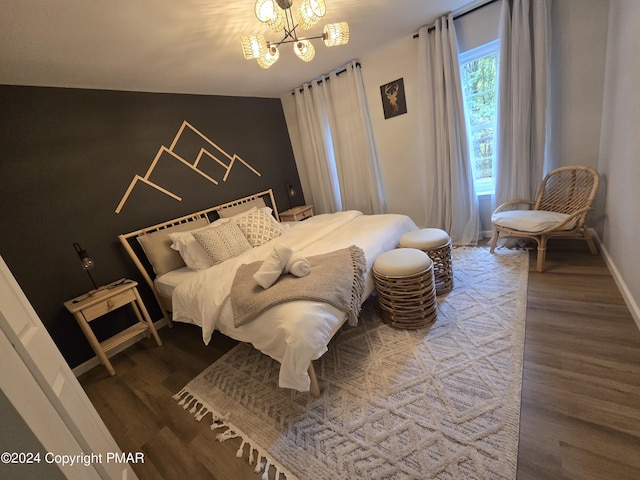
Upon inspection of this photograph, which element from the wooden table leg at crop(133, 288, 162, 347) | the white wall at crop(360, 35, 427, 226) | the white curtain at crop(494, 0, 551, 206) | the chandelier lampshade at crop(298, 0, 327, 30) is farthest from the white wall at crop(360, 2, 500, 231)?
the wooden table leg at crop(133, 288, 162, 347)

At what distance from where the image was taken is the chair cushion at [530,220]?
2287mm

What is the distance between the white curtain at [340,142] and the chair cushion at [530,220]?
4.96 ft

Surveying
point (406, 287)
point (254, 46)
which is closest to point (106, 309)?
point (254, 46)

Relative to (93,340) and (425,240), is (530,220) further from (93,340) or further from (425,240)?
(93,340)

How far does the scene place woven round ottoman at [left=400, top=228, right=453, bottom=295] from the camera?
2.19 m

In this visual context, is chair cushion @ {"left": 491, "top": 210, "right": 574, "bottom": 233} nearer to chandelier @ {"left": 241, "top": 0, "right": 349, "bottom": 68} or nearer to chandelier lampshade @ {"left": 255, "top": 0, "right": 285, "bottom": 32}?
chandelier @ {"left": 241, "top": 0, "right": 349, "bottom": 68}

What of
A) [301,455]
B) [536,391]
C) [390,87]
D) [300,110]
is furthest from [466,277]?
[300,110]

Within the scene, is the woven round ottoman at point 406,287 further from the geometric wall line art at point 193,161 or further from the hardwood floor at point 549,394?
the geometric wall line art at point 193,161

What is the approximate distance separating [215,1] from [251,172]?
7.11ft

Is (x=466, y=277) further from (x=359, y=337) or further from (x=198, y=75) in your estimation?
(x=198, y=75)

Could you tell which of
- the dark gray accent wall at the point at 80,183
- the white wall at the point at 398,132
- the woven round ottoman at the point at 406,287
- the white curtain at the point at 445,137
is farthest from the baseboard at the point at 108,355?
the white curtain at the point at 445,137

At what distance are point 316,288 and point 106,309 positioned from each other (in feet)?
6.16

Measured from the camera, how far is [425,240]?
2.21 m

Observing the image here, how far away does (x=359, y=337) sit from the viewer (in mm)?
1972
